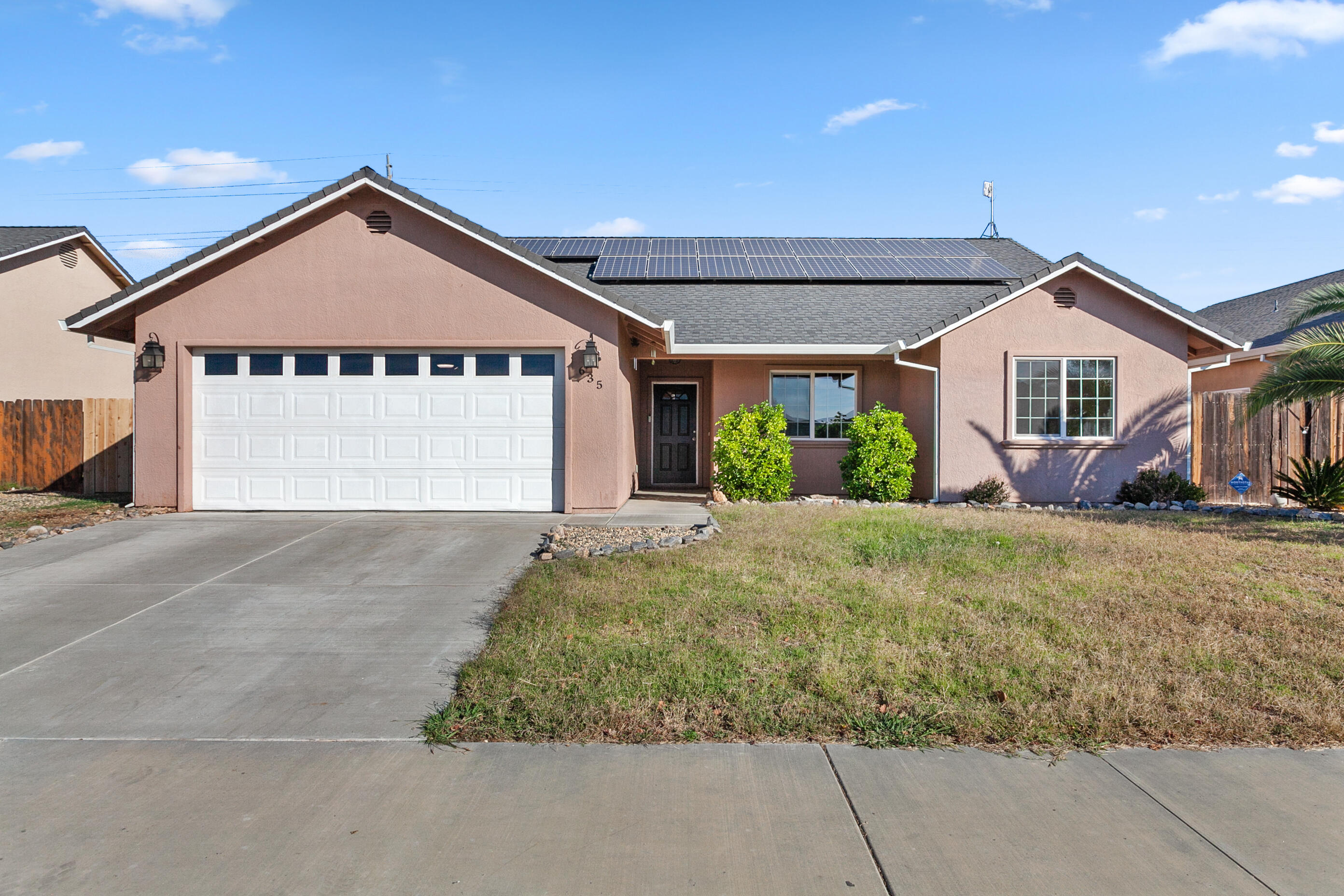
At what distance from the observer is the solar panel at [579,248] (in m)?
17.8

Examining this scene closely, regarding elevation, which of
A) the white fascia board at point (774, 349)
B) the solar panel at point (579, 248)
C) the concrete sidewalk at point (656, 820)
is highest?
the solar panel at point (579, 248)

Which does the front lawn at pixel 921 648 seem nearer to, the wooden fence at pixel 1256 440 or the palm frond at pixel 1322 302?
the palm frond at pixel 1322 302

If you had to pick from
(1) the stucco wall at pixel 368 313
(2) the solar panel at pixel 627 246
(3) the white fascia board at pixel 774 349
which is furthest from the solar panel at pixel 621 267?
(1) the stucco wall at pixel 368 313

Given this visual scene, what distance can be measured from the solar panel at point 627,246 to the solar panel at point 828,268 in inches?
141

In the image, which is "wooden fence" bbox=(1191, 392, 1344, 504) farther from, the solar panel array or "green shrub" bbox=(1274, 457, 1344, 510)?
the solar panel array

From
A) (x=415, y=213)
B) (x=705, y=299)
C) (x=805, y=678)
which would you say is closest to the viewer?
(x=805, y=678)

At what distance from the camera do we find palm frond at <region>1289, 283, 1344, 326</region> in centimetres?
1104

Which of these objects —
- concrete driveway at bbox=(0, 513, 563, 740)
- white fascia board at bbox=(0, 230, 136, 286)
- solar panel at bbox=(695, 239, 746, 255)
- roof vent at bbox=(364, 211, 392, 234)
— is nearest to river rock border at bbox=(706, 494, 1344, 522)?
concrete driveway at bbox=(0, 513, 563, 740)

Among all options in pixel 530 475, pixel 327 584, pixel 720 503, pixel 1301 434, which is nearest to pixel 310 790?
pixel 327 584

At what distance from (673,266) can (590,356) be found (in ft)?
20.5

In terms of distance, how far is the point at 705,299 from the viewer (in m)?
15.4

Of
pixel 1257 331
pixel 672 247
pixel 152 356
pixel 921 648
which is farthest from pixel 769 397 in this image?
pixel 1257 331

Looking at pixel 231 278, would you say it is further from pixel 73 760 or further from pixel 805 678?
pixel 805 678

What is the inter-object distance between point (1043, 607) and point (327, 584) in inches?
243
